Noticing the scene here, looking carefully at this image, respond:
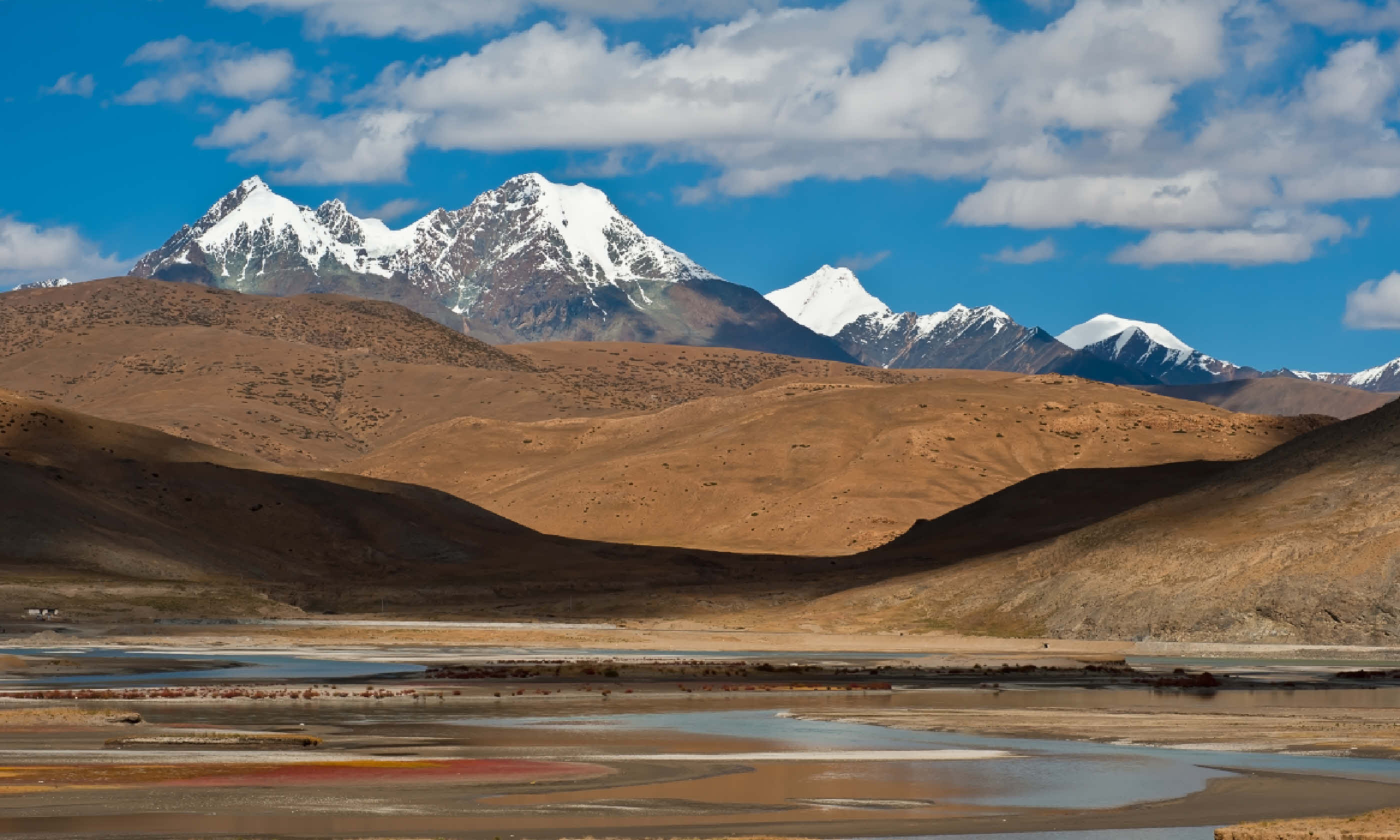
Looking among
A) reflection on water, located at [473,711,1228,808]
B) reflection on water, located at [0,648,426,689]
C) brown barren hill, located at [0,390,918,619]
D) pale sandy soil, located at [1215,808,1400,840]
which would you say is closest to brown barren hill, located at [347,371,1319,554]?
brown barren hill, located at [0,390,918,619]

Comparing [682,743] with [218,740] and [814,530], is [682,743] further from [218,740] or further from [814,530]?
[814,530]

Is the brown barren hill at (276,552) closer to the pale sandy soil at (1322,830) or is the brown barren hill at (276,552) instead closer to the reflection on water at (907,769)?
the reflection on water at (907,769)

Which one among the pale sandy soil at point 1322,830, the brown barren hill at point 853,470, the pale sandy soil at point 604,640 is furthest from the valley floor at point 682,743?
the brown barren hill at point 853,470

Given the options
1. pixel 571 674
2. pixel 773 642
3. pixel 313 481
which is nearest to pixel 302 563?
pixel 313 481

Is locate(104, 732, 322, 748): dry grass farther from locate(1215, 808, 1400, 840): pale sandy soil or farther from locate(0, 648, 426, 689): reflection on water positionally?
locate(1215, 808, 1400, 840): pale sandy soil

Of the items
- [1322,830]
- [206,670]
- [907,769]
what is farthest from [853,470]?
[1322,830]

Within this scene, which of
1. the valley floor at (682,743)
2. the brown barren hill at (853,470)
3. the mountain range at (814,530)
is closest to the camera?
the valley floor at (682,743)

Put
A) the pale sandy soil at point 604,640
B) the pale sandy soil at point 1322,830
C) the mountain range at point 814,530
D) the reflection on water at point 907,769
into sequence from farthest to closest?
the mountain range at point 814,530
the pale sandy soil at point 604,640
the reflection on water at point 907,769
the pale sandy soil at point 1322,830

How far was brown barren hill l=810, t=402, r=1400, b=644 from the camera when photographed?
76750mm

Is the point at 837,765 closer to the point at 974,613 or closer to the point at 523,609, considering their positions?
the point at 974,613

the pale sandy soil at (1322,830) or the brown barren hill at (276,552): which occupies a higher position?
the brown barren hill at (276,552)

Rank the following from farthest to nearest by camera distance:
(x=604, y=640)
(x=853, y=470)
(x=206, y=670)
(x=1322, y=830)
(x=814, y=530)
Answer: (x=853, y=470), (x=814, y=530), (x=604, y=640), (x=206, y=670), (x=1322, y=830)

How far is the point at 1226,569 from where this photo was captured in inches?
3255

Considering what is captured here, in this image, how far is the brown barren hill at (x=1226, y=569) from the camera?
76750mm
